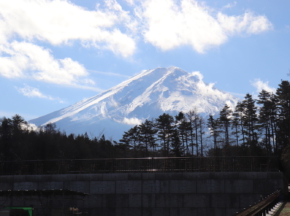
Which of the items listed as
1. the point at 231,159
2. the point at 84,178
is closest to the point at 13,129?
the point at 84,178

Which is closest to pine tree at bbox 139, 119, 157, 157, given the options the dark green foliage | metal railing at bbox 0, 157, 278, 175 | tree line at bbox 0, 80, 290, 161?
tree line at bbox 0, 80, 290, 161

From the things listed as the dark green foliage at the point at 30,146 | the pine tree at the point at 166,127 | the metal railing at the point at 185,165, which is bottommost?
the metal railing at the point at 185,165

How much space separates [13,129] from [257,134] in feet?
133

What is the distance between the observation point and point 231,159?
85.8 feet

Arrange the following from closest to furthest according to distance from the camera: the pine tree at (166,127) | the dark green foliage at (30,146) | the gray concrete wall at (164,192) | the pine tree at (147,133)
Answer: the gray concrete wall at (164,192)
the dark green foliage at (30,146)
the pine tree at (166,127)
the pine tree at (147,133)

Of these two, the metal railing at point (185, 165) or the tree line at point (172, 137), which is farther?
the tree line at point (172, 137)

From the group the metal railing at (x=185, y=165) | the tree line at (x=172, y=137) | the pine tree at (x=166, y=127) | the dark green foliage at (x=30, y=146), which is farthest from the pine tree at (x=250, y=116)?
the metal railing at (x=185, y=165)

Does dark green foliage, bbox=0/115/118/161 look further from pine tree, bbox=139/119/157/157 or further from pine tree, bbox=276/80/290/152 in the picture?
pine tree, bbox=276/80/290/152

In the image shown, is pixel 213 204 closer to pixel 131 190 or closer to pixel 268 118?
pixel 131 190

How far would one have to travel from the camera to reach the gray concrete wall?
2327cm

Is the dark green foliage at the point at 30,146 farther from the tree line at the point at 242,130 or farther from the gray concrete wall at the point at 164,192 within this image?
the gray concrete wall at the point at 164,192

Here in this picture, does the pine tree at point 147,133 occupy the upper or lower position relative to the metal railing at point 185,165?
upper

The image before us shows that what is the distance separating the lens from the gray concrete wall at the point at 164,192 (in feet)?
76.3

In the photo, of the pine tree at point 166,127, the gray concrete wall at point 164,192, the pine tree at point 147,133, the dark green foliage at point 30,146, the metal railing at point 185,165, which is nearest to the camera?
the gray concrete wall at point 164,192
